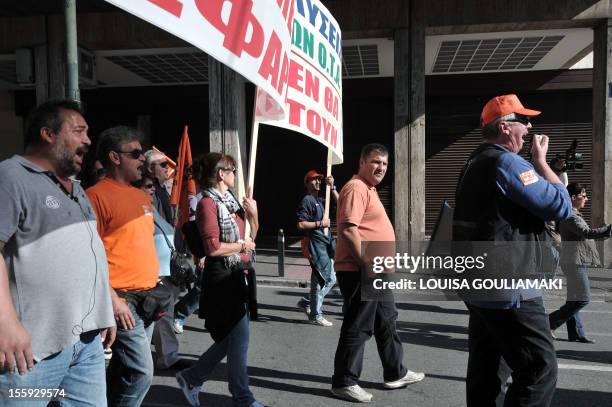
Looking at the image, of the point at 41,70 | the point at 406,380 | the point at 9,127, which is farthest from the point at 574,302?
the point at 9,127

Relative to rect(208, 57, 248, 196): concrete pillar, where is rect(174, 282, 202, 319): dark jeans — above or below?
below

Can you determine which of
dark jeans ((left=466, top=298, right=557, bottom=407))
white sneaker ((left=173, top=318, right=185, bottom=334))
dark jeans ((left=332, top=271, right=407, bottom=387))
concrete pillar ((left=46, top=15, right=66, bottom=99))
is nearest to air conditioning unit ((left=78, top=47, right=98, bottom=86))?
concrete pillar ((left=46, top=15, right=66, bottom=99))

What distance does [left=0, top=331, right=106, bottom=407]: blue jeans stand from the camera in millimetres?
2021

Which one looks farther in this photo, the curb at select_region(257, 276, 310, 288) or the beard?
the curb at select_region(257, 276, 310, 288)

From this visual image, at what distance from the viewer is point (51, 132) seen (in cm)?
228

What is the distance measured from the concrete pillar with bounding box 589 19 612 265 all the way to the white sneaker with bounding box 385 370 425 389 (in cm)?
810

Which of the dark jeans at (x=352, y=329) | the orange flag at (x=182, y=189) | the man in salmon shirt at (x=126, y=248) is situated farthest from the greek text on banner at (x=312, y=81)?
the orange flag at (x=182, y=189)

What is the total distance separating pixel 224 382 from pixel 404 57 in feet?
29.4

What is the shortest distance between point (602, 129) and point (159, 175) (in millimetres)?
9715

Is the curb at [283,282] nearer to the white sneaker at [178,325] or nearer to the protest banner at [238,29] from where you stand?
the white sneaker at [178,325]

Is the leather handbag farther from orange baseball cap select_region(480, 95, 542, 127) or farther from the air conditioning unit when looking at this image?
the air conditioning unit

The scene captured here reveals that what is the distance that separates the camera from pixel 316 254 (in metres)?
6.87

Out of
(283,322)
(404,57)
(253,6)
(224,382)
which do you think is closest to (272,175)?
(404,57)

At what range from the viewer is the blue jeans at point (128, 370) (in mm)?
2924
